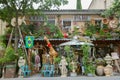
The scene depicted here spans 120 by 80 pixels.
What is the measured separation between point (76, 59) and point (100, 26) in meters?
5.11

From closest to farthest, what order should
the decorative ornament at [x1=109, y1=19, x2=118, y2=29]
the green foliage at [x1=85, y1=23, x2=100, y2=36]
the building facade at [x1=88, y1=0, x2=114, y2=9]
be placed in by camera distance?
the green foliage at [x1=85, y1=23, x2=100, y2=36] → the decorative ornament at [x1=109, y1=19, x2=118, y2=29] → the building facade at [x1=88, y1=0, x2=114, y2=9]

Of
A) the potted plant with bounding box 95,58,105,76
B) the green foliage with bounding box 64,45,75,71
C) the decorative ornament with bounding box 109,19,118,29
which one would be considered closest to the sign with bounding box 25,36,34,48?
the green foliage with bounding box 64,45,75,71

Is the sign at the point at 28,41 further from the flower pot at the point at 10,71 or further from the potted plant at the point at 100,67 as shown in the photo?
the potted plant at the point at 100,67

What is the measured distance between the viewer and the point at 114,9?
15047 mm

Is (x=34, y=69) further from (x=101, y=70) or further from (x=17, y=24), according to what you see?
(x=101, y=70)

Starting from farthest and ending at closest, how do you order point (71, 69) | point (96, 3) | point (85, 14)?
point (96, 3) → point (85, 14) → point (71, 69)

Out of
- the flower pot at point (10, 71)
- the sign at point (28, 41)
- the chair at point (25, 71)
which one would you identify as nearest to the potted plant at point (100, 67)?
the chair at point (25, 71)

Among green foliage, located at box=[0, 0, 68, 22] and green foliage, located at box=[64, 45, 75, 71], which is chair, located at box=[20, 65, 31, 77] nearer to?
green foliage, located at box=[64, 45, 75, 71]

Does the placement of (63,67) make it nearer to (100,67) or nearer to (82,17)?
(100,67)

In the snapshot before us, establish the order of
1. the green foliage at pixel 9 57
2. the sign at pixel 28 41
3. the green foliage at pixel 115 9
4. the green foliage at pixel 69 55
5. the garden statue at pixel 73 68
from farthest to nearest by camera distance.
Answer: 1. the sign at pixel 28 41
2. the green foliage at pixel 115 9
3. the green foliage at pixel 9 57
4. the green foliage at pixel 69 55
5. the garden statue at pixel 73 68

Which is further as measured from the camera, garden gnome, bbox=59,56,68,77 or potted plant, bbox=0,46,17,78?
garden gnome, bbox=59,56,68,77

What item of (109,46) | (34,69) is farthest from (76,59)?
(109,46)

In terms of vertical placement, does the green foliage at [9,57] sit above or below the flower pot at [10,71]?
above

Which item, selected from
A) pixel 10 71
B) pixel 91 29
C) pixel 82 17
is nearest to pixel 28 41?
pixel 10 71
